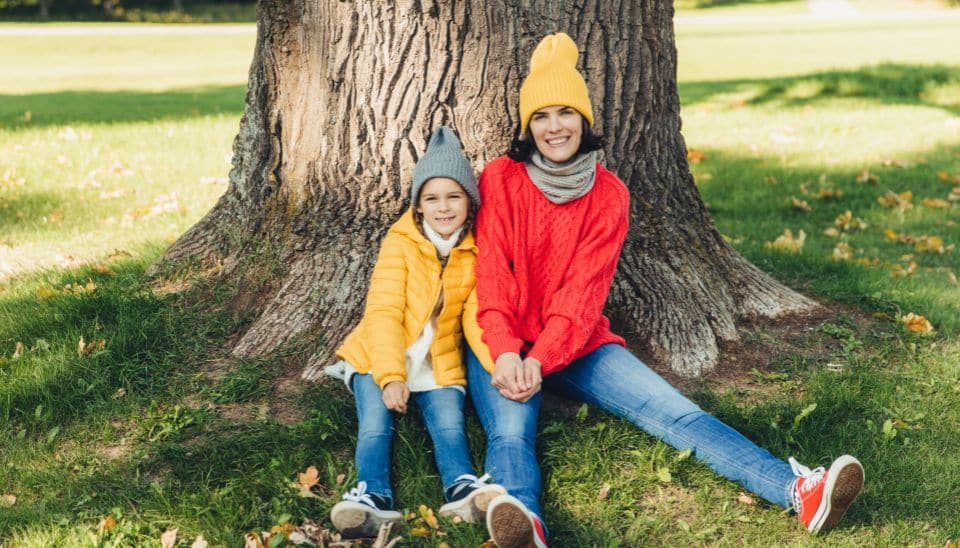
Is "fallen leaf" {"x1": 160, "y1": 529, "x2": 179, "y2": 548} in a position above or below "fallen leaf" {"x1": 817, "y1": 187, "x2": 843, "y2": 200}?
below

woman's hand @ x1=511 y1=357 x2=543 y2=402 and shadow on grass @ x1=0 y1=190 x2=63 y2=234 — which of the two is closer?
woman's hand @ x1=511 y1=357 x2=543 y2=402

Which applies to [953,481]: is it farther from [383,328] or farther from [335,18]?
[335,18]

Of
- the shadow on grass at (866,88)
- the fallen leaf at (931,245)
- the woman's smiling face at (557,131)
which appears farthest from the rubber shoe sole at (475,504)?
the shadow on grass at (866,88)

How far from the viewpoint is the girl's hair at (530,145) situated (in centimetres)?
314

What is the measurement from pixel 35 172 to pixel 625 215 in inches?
202

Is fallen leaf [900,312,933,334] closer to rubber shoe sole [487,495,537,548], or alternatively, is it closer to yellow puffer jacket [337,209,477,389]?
yellow puffer jacket [337,209,477,389]

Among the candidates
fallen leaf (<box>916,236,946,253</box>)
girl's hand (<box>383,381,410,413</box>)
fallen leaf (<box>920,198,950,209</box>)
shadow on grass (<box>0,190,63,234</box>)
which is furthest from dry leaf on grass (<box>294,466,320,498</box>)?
fallen leaf (<box>920,198,950,209</box>)

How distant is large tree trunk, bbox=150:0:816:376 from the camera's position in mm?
3322

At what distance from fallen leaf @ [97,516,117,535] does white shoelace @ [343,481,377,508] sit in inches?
27.0

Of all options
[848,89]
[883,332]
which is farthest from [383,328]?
[848,89]

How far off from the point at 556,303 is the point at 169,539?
1.47m

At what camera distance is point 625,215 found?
10.5ft

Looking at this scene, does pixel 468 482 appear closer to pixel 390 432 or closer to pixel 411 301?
pixel 390 432

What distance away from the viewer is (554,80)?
3.04 m
